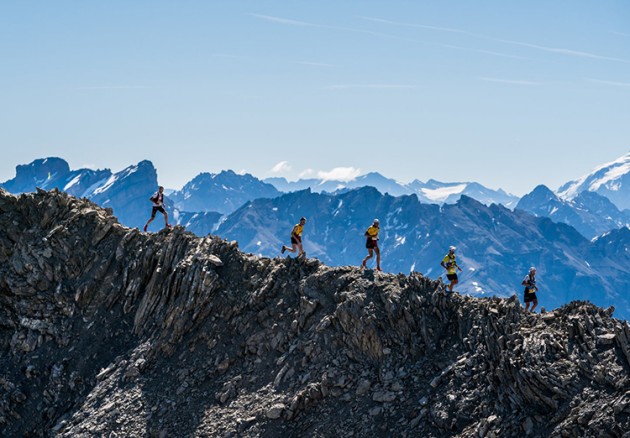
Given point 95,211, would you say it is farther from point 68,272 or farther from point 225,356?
point 225,356

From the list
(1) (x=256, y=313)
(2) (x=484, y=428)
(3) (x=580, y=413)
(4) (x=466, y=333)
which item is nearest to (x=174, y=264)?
(1) (x=256, y=313)

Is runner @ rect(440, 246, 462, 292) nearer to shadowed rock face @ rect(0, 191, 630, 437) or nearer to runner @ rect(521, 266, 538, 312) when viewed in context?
shadowed rock face @ rect(0, 191, 630, 437)

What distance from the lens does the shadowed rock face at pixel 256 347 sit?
2817 centimetres

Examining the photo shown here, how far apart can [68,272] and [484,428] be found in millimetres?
29531

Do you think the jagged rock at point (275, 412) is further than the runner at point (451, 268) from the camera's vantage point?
No

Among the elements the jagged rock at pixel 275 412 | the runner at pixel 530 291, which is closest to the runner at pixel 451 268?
the runner at pixel 530 291

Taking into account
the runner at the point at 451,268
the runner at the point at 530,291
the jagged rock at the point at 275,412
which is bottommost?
the jagged rock at the point at 275,412

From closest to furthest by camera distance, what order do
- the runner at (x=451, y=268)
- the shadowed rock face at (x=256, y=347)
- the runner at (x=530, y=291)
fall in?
1. the shadowed rock face at (x=256, y=347)
2. the runner at (x=530, y=291)
3. the runner at (x=451, y=268)

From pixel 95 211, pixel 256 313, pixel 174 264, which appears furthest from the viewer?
pixel 95 211

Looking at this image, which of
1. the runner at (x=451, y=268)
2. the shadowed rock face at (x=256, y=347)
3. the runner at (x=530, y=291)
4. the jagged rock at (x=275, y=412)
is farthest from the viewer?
the runner at (x=451, y=268)

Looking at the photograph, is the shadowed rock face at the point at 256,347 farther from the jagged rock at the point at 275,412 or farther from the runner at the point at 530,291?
the runner at the point at 530,291

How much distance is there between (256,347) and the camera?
36250 mm

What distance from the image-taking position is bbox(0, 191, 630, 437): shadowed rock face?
28.2 meters

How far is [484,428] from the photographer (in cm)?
2731
